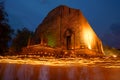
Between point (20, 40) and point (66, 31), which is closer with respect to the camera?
point (66, 31)

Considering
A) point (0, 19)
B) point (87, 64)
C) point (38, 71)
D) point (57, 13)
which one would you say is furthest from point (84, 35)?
point (87, 64)

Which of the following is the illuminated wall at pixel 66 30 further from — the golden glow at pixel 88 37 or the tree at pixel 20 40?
the tree at pixel 20 40

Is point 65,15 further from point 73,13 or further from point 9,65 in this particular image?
point 9,65

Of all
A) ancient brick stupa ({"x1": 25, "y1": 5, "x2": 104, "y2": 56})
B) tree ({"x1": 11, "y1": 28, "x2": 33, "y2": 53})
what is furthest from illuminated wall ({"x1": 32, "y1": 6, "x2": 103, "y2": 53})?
tree ({"x1": 11, "y1": 28, "x2": 33, "y2": 53})

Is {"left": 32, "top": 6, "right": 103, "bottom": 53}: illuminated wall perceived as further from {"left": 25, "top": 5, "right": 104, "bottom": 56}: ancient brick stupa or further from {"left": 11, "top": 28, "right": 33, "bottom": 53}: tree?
{"left": 11, "top": 28, "right": 33, "bottom": 53}: tree

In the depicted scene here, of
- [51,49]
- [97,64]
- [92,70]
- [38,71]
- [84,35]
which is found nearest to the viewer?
[97,64]

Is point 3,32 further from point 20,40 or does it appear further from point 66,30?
point 20,40

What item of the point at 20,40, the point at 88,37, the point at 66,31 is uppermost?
the point at 20,40

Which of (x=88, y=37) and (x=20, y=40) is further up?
(x=20, y=40)

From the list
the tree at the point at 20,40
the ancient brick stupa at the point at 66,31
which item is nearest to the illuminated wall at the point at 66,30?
the ancient brick stupa at the point at 66,31

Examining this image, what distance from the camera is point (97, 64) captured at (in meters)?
8.51

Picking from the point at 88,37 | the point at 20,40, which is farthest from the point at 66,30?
the point at 20,40

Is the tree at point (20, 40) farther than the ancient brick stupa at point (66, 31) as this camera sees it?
Yes

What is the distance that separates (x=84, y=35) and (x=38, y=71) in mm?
11100
